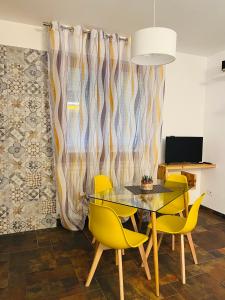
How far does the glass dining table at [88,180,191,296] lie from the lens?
1.93 metres

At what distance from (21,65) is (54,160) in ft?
4.07

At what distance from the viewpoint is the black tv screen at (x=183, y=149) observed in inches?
143

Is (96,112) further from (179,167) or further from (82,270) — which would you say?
(82,270)

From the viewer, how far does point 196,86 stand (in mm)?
4016

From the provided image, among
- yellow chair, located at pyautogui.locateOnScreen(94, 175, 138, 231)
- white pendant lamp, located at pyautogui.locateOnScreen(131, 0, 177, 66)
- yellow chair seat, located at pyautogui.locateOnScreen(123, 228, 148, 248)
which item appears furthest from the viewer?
yellow chair, located at pyautogui.locateOnScreen(94, 175, 138, 231)

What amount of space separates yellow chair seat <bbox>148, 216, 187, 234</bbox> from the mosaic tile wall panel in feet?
5.01

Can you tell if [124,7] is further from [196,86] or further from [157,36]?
[196,86]

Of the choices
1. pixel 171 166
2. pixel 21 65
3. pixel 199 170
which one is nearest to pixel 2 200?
pixel 21 65

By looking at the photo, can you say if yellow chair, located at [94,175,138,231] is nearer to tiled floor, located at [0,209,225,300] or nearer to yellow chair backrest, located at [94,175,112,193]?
yellow chair backrest, located at [94,175,112,193]

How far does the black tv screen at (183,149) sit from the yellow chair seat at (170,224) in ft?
4.52

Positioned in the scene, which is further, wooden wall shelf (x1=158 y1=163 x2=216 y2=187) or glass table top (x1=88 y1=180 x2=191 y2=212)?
wooden wall shelf (x1=158 y1=163 x2=216 y2=187)

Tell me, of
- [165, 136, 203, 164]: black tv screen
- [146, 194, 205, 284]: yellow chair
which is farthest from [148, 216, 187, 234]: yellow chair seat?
[165, 136, 203, 164]: black tv screen

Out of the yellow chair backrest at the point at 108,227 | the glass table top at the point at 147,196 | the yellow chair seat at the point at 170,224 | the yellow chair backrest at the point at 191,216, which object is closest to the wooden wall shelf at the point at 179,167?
the glass table top at the point at 147,196

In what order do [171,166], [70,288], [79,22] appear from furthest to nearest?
[171,166] → [79,22] → [70,288]
